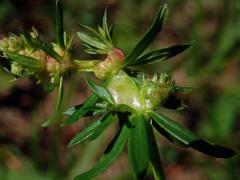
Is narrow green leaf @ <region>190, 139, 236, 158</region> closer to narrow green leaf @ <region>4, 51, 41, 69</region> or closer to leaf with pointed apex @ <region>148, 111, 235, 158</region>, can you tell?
leaf with pointed apex @ <region>148, 111, 235, 158</region>

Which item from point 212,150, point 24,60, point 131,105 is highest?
point 24,60

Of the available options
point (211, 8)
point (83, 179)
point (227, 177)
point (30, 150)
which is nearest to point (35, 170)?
point (30, 150)

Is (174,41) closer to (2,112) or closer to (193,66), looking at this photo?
(193,66)

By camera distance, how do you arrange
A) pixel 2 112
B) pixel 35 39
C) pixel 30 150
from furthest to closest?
pixel 2 112 < pixel 30 150 < pixel 35 39

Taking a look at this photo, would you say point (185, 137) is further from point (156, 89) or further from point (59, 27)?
point (59, 27)

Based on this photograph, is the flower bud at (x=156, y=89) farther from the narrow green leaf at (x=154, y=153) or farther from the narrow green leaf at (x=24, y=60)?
the narrow green leaf at (x=24, y=60)

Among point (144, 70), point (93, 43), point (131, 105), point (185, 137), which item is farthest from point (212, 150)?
point (144, 70)
